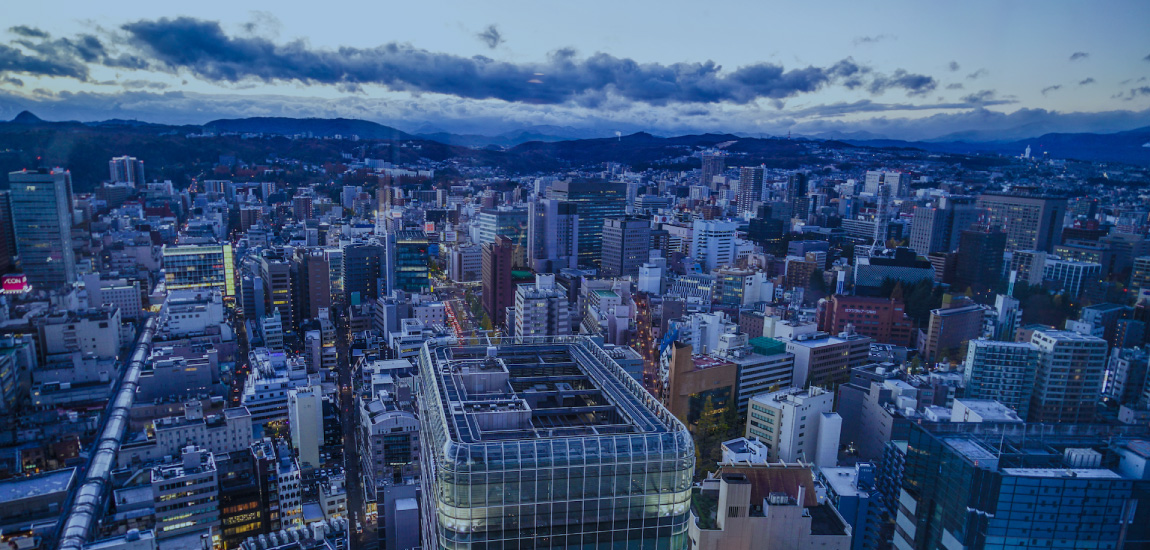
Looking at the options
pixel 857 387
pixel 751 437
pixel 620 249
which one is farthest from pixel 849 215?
pixel 751 437

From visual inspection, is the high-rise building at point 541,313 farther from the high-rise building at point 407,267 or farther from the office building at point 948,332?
the office building at point 948,332

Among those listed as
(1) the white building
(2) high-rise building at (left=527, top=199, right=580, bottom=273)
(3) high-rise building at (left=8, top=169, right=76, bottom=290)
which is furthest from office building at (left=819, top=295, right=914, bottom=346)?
(3) high-rise building at (left=8, top=169, right=76, bottom=290)

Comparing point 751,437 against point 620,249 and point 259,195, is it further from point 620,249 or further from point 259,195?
point 259,195

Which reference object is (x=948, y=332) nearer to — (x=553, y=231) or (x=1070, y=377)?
(x=1070, y=377)

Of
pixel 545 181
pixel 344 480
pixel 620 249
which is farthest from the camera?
pixel 545 181

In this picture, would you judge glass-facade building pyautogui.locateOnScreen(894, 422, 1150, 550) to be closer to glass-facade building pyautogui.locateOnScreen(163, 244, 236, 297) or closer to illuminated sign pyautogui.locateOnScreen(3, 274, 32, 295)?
glass-facade building pyautogui.locateOnScreen(163, 244, 236, 297)

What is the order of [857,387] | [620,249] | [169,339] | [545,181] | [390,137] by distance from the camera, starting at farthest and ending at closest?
[545,181] < [620,249] < [390,137] < [169,339] < [857,387]
